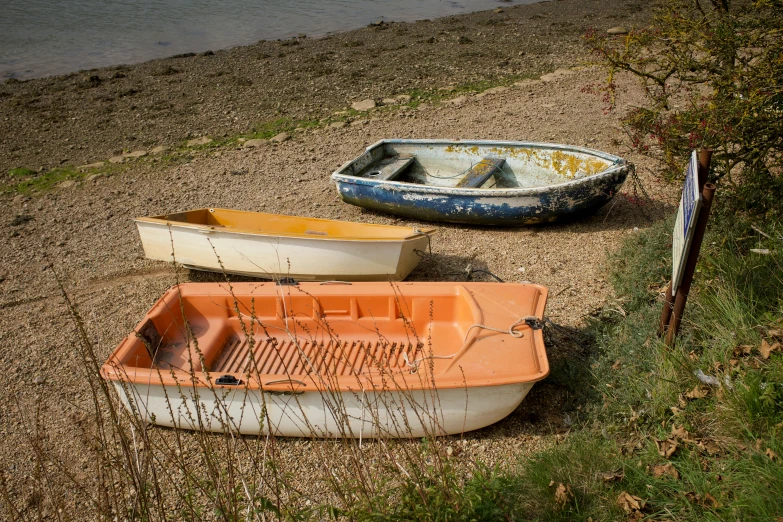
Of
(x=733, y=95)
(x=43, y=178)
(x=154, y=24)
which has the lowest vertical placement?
(x=43, y=178)

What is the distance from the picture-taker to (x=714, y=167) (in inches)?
213

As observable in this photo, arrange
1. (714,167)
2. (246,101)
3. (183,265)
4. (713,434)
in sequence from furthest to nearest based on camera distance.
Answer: (246,101)
(183,265)
(714,167)
(713,434)

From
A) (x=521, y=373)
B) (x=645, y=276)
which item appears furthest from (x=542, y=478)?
(x=645, y=276)

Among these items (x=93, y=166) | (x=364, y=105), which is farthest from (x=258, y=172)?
(x=364, y=105)

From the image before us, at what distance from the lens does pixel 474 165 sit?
26.3 feet

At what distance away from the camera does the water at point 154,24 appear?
1738 centimetres

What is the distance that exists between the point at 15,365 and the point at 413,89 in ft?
29.0

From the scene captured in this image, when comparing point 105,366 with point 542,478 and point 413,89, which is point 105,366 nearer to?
point 542,478

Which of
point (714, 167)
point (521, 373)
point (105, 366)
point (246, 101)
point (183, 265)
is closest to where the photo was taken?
point (521, 373)

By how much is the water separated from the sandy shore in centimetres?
217

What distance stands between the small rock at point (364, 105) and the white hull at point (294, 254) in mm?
6132

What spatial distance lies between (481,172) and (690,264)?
4.14 m

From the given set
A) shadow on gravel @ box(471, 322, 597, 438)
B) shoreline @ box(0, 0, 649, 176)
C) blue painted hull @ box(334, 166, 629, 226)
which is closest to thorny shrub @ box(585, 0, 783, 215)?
blue painted hull @ box(334, 166, 629, 226)

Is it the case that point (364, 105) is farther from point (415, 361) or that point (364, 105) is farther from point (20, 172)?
point (415, 361)
